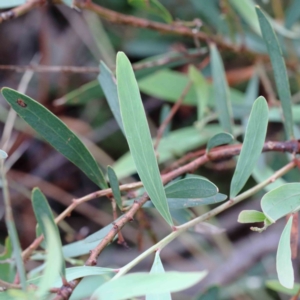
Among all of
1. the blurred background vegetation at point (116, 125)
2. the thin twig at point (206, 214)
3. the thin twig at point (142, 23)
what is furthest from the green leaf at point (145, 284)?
the blurred background vegetation at point (116, 125)

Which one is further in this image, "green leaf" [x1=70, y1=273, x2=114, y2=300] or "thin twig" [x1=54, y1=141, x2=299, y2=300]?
"green leaf" [x1=70, y1=273, x2=114, y2=300]

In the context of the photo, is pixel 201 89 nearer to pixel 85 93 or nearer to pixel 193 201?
pixel 85 93

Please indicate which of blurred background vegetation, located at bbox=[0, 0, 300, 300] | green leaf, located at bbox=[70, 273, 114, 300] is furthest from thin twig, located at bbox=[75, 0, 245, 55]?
green leaf, located at bbox=[70, 273, 114, 300]

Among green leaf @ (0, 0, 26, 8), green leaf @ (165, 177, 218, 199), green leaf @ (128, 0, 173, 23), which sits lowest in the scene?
green leaf @ (165, 177, 218, 199)

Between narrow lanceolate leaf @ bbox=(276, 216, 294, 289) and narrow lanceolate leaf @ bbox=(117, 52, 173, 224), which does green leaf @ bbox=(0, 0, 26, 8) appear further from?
narrow lanceolate leaf @ bbox=(276, 216, 294, 289)

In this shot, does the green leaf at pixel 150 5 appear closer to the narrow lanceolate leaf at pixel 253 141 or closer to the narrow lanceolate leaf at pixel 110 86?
the narrow lanceolate leaf at pixel 110 86

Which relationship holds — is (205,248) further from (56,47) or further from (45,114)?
(45,114)

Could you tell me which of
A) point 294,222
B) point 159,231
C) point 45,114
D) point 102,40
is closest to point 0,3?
point 45,114
